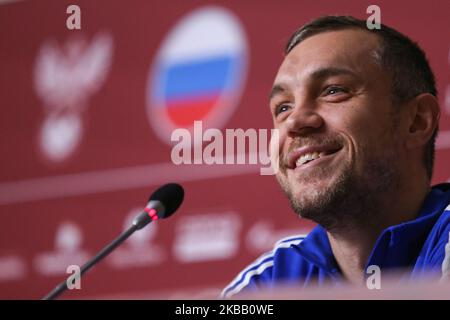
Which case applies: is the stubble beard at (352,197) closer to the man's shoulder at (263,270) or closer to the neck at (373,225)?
the neck at (373,225)

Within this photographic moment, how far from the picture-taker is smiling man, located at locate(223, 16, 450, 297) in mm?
1294

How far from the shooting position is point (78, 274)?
1.21 metres

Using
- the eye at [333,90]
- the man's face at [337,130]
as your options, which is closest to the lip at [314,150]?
the man's face at [337,130]

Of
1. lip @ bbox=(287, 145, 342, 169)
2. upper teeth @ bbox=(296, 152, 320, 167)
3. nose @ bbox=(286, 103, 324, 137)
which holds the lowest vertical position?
upper teeth @ bbox=(296, 152, 320, 167)

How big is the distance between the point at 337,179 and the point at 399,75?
0.25 metres

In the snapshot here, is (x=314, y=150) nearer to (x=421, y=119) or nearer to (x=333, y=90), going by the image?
(x=333, y=90)

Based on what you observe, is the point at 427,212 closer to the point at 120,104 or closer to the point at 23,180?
the point at 120,104

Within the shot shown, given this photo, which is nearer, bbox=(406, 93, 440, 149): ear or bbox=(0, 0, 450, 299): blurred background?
bbox=(406, 93, 440, 149): ear

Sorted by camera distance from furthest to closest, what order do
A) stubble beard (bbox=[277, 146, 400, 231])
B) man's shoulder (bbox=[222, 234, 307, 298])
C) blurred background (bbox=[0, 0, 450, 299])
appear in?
blurred background (bbox=[0, 0, 450, 299]) < man's shoulder (bbox=[222, 234, 307, 298]) < stubble beard (bbox=[277, 146, 400, 231])

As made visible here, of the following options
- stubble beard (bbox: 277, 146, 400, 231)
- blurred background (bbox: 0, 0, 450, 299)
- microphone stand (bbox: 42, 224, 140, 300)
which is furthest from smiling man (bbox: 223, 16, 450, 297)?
blurred background (bbox: 0, 0, 450, 299)

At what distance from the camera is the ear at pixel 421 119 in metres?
1.35

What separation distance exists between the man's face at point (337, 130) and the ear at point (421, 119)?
0.04 metres

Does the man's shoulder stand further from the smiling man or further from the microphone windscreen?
the microphone windscreen

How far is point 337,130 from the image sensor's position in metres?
1.30
